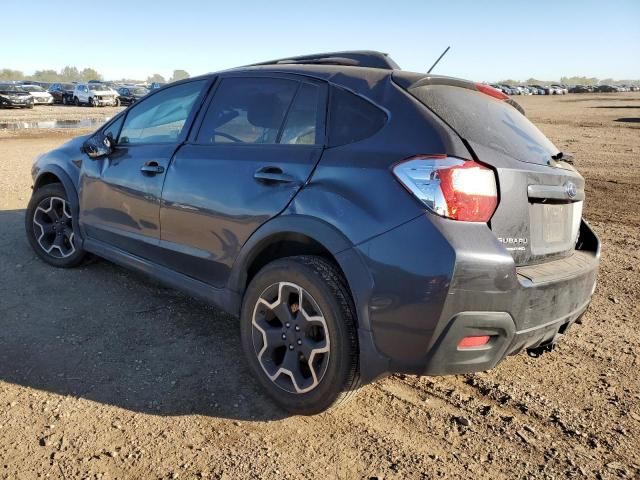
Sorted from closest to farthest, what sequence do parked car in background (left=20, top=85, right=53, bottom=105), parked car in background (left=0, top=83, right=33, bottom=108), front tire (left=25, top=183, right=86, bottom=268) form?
front tire (left=25, top=183, right=86, bottom=268) < parked car in background (left=0, top=83, right=33, bottom=108) < parked car in background (left=20, top=85, right=53, bottom=105)

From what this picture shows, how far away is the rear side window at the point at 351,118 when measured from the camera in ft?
8.96

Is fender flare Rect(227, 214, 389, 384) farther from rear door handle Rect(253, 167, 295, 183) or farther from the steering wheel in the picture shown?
the steering wheel

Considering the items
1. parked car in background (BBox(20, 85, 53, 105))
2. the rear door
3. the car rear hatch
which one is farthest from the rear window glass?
parked car in background (BBox(20, 85, 53, 105))

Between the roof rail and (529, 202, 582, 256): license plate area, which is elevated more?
the roof rail

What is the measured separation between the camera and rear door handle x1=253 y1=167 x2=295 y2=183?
2.89m

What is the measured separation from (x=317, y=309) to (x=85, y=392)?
140cm

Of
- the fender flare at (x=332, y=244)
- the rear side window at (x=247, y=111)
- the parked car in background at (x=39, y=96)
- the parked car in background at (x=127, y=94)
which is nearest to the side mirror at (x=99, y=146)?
the rear side window at (x=247, y=111)

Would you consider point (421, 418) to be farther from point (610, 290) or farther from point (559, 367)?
point (610, 290)

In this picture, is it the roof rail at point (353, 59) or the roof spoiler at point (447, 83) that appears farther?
the roof rail at point (353, 59)

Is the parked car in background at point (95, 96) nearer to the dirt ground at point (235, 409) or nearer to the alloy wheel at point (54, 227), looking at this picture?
the alloy wheel at point (54, 227)

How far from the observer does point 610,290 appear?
15.9 ft

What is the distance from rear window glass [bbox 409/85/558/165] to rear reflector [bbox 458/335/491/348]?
89cm

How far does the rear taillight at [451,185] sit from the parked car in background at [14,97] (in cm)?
3631

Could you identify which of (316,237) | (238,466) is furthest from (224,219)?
(238,466)
